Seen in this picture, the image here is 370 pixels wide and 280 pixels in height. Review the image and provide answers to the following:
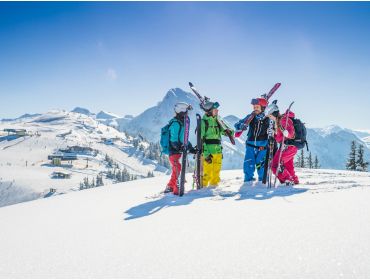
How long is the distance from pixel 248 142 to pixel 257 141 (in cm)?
28

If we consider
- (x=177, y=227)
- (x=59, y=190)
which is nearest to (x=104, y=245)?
(x=177, y=227)

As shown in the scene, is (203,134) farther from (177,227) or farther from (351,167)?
(351,167)

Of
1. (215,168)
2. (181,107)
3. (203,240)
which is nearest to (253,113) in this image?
(215,168)

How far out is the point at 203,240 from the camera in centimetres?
366

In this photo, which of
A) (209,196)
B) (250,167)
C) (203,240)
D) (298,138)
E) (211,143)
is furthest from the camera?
(250,167)

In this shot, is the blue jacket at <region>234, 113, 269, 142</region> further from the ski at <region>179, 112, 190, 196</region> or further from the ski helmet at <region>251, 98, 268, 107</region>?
the ski at <region>179, 112, 190, 196</region>

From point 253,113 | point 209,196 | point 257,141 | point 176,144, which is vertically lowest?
point 209,196

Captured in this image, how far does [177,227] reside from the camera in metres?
4.32

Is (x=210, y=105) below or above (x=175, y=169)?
above

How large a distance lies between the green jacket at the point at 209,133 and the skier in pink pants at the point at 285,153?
1634mm

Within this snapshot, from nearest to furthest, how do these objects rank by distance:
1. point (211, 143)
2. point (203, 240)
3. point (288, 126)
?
1. point (203, 240)
2. point (288, 126)
3. point (211, 143)

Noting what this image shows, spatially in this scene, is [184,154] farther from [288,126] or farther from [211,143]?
[288,126]

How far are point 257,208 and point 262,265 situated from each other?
2274mm

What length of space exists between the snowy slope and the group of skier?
229cm
